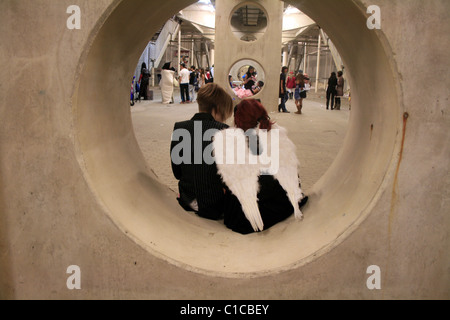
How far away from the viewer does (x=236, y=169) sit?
10.00ft

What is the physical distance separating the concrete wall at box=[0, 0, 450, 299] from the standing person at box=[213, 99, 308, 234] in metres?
0.56

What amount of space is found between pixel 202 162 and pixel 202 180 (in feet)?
0.48

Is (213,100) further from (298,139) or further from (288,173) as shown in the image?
(298,139)

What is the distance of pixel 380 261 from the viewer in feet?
7.80

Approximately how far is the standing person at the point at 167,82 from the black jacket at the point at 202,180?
13526 mm

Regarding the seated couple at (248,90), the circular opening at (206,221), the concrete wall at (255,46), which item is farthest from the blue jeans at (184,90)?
the circular opening at (206,221)

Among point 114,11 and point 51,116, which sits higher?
point 114,11

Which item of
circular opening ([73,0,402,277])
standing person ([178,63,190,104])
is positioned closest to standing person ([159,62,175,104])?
standing person ([178,63,190,104])

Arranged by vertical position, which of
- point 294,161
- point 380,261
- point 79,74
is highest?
point 79,74

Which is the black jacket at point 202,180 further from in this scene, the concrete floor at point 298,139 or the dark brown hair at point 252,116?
the concrete floor at point 298,139

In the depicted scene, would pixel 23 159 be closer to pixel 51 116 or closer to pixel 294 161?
pixel 51 116

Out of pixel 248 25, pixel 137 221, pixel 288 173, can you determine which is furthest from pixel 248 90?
pixel 248 25
